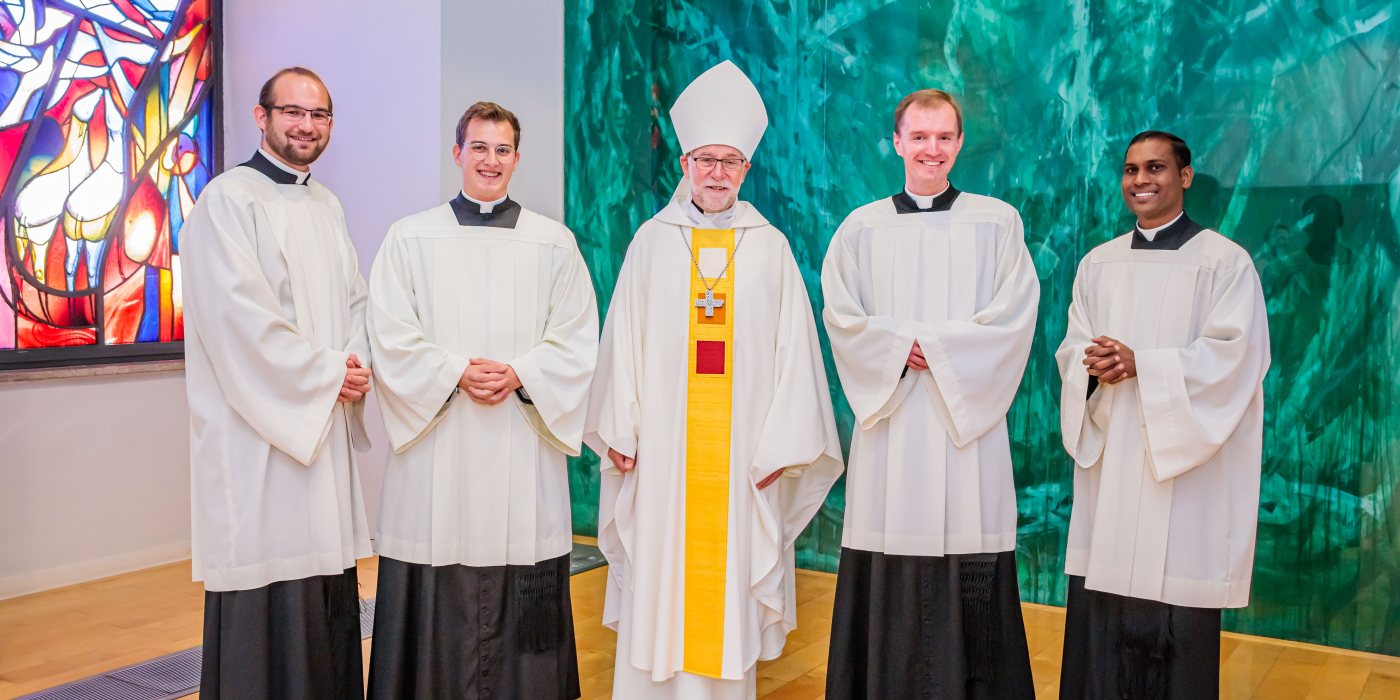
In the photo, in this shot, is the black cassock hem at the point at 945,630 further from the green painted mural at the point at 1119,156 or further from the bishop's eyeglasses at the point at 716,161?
the green painted mural at the point at 1119,156

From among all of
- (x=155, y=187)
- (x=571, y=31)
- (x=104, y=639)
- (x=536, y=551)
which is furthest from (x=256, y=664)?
(x=571, y=31)

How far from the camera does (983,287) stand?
3.73 meters

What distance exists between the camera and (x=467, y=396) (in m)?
3.55

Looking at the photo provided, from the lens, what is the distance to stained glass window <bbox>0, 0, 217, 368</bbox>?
18.2 feet

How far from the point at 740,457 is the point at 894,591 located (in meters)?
0.71

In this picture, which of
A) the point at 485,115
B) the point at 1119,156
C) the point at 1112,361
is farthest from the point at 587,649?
the point at 1119,156

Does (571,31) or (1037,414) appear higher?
(571,31)

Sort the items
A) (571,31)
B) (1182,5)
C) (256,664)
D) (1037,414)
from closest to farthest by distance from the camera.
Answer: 1. (256,664)
2. (1182,5)
3. (1037,414)
4. (571,31)

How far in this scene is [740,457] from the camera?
11.8 feet

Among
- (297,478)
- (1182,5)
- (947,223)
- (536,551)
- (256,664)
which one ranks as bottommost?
(256,664)

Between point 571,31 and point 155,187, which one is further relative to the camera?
point 571,31

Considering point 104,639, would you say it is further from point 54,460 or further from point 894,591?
point 894,591

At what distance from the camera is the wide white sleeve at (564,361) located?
355 cm

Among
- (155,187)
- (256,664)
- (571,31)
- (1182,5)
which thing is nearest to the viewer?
(256,664)
